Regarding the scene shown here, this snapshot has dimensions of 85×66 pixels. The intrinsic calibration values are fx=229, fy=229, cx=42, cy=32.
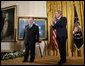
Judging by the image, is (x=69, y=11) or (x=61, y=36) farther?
(x=69, y=11)

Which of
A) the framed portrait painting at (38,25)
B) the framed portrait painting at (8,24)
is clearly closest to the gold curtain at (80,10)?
the framed portrait painting at (38,25)

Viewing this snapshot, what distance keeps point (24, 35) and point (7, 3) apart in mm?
1705

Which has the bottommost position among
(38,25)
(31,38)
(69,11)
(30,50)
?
(30,50)

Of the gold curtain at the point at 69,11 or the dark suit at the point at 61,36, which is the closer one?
the dark suit at the point at 61,36

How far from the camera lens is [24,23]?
22.4 feet

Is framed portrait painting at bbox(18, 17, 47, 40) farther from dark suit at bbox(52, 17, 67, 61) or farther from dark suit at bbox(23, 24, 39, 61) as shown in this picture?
dark suit at bbox(52, 17, 67, 61)

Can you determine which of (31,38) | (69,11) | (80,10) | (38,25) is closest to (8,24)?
(38,25)

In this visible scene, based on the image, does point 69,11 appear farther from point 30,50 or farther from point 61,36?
point 30,50

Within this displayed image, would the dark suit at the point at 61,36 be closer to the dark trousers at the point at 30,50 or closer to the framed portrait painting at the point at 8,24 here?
the dark trousers at the point at 30,50

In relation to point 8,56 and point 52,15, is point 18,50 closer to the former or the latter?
point 8,56

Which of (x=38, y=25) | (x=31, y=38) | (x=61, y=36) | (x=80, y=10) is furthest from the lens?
(x=80, y=10)

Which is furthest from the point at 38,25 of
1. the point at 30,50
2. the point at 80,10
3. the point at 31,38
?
the point at 80,10

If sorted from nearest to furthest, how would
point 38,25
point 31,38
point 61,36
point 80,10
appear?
point 61,36 → point 31,38 → point 38,25 → point 80,10

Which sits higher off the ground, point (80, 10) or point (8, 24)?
point (80, 10)
